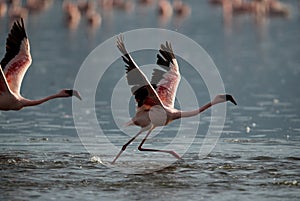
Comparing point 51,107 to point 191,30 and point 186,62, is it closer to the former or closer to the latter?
point 186,62

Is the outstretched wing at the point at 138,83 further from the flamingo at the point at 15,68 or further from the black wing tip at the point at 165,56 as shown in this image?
the flamingo at the point at 15,68

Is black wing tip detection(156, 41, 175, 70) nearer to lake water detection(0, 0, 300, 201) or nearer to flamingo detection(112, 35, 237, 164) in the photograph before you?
flamingo detection(112, 35, 237, 164)

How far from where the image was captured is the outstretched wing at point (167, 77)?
12.9m

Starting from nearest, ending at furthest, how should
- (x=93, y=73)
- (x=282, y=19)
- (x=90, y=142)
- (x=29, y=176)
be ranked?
(x=29, y=176) < (x=90, y=142) < (x=93, y=73) < (x=282, y=19)

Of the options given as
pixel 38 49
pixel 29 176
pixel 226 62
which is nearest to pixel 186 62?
pixel 226 62

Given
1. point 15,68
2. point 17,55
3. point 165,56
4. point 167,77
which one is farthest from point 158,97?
point 17,55

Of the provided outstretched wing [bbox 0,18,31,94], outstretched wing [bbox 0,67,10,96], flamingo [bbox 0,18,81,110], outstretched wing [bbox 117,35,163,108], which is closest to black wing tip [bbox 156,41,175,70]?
outstretched wing [bbox 117,35,163,108]

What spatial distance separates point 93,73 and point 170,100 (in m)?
10.0

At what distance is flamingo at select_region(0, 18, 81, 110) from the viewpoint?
13.0 m

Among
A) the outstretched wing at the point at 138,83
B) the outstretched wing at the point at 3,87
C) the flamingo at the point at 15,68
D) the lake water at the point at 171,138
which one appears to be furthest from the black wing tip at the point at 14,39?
the outstretched wing at the point at 138,83

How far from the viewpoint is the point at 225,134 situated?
1458 cm

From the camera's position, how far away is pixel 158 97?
39.3 feet

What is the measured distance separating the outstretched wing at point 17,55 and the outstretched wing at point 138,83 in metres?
2.37

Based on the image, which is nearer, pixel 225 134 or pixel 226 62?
pixel 225 134
